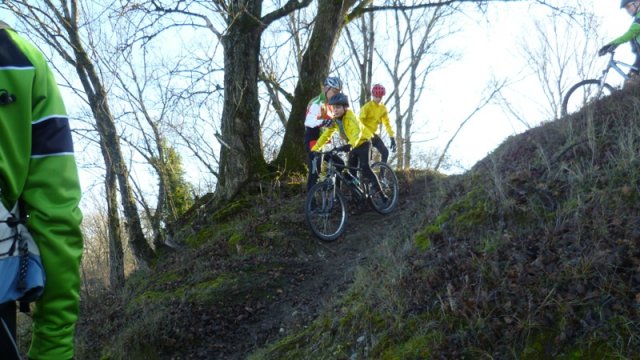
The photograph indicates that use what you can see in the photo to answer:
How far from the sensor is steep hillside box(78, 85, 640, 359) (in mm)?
3561

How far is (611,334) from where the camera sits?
3.26 metres

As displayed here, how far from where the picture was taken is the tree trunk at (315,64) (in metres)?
11.3

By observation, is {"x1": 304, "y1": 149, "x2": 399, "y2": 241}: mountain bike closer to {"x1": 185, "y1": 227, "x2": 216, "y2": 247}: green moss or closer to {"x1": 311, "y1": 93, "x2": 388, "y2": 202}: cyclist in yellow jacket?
{"x1": 311, "y1": 93, "x2": 388, "y2": 202}: cyclist in yellow jacket

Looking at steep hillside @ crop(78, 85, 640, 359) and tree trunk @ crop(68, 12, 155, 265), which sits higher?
tree trunk @ crop(68, 12, 155, 265)

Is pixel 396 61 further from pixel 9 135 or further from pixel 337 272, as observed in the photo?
pixel 9 135

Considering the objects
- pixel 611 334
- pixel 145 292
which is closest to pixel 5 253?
pixel 611 334

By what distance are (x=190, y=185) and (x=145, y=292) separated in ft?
34.6

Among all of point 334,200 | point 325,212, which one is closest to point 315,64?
point 334,200

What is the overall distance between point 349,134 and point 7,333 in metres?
7.02

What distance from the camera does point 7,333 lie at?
1.80 meters

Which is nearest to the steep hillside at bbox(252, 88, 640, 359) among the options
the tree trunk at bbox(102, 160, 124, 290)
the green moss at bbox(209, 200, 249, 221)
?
the green moss at bbox(209, 200, 249, 221)

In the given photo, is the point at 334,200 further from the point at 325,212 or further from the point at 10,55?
the point at 10,55

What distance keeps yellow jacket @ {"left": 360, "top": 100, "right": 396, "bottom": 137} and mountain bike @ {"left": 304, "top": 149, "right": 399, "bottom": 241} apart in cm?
112

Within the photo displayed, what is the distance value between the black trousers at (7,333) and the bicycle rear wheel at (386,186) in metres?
7.85
